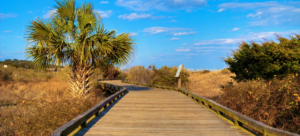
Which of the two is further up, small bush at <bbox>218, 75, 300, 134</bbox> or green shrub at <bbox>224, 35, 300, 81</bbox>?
green shrub at <bbox>224, 35, 300, 81</bbox>

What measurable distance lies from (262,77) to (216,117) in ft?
14.0

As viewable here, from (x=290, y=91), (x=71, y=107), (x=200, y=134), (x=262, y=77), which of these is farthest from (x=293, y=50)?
(x=71, y=107)

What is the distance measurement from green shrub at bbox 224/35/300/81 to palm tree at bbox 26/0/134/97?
6979mm

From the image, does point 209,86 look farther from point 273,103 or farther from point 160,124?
point 160,124

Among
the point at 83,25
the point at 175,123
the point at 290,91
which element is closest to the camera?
the point at 175,123

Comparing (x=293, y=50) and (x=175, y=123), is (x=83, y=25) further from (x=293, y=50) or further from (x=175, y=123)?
(x=293, y=50)

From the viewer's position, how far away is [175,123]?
598 centimetres

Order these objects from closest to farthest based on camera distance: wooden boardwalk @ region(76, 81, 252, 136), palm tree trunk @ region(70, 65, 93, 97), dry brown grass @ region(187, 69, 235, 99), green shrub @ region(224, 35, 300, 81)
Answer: wooden boardwalk @ region(76, 81, 252, 136), green shrub @ region(224, 35, 300, 81), palm tree trunk @ region(70, 65, 93, 97), dry brown grass @ region(187, 69, 235, 99)

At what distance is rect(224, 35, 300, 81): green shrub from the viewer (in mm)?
8516

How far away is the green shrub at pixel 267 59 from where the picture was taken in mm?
8516

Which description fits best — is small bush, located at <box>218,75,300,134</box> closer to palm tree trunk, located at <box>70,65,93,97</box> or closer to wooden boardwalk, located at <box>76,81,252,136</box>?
wooden boardwalk, located at <box>76,81,252,136</box>

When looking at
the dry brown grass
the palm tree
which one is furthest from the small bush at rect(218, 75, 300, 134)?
the palm tree

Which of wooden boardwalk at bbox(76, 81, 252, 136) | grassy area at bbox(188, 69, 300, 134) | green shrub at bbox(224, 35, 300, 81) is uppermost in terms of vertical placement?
green shrub at bbox(224, 35, 300, 81)

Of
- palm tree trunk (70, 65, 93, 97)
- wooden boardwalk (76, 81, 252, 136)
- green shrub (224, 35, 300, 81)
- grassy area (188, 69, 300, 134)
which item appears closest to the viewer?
wooden boardwalk (76, 81, 252, 136)
